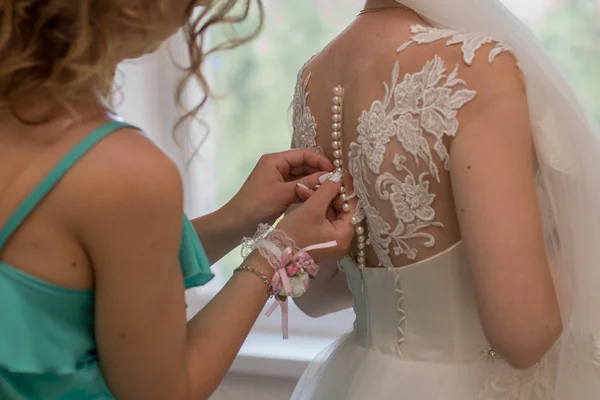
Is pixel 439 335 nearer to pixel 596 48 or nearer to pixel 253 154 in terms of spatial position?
pixel 596 48

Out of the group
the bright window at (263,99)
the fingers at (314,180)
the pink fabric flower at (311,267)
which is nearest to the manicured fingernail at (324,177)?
the fingers at (314,180)

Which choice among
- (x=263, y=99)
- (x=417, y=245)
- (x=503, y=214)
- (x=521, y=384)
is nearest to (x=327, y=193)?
(x=417, y=245)

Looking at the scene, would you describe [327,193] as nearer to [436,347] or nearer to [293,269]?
[293,269]

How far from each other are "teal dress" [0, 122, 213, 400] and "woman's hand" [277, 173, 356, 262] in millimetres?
273

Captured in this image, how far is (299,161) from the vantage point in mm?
968

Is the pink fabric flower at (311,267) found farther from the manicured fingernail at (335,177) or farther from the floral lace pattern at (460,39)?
the floral lace pattern at (460,39)

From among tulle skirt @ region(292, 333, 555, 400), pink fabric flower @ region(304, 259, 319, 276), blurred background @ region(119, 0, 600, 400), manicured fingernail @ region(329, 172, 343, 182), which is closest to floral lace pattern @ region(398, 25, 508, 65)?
manicured fingernail @ region(329, 172, 343, 182)

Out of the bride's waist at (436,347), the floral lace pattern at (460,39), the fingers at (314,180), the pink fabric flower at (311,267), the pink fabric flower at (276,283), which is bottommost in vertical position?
the bride's waist at (436,347)

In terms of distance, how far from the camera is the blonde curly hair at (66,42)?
2.04 feet

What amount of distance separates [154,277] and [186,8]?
0.27 metres

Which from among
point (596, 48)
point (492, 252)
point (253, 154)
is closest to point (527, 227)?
point (492, 252)

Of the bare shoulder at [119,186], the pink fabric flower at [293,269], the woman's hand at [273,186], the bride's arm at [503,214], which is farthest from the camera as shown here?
the woman's hand at [273,186]

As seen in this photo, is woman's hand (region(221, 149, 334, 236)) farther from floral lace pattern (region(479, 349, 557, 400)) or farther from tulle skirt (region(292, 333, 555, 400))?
floral lace pattern (region(479, 349, 557, 400))

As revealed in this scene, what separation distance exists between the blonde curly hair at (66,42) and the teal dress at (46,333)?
51 millimetres
